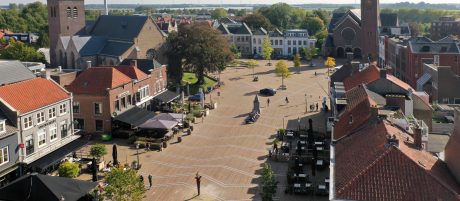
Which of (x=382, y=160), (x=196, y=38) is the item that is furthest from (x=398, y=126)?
Answer: (x=196, y=38)

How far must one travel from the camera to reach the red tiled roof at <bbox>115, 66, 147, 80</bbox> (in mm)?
64312

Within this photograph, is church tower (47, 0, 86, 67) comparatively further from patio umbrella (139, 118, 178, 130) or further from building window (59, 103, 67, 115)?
building window (59, 103, 67, 115)

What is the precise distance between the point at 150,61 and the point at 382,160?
162ft

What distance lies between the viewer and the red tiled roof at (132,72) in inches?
2532

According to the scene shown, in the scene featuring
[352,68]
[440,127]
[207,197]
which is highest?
[352,68]

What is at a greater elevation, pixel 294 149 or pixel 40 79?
pixel 40 79

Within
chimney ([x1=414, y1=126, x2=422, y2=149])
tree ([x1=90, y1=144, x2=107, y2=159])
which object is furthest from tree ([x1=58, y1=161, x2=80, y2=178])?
chimney ([x1=414, y1=126, x2=422, y2=149])

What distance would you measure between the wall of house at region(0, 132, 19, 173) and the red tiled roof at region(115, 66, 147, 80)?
24.3 m

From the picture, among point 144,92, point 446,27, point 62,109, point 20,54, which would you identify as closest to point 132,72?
point 144,92

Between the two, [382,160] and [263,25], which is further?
[263,25]

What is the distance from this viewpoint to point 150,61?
7194 centimetres

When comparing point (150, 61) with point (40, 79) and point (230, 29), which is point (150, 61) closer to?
point (40, 79)

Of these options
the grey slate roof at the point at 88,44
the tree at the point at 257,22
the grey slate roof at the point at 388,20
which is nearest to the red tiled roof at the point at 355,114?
the grey slate roof at the point at 88,44

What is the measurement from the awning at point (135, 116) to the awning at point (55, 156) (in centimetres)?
788
